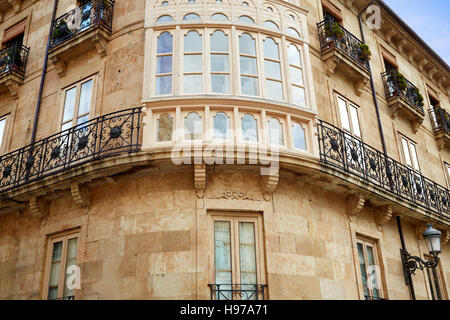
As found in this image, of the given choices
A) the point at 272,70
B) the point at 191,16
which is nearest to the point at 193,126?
the point at 272,70

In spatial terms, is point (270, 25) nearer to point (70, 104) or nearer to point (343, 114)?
point (343, 114)

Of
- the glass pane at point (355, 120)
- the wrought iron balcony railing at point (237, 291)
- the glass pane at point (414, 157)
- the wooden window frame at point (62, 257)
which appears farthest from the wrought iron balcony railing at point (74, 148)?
the glass pane at point (414, 157)

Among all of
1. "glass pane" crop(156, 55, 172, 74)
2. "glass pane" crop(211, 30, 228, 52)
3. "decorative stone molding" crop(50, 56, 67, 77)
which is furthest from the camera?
"decorative stone molding" crop(50, 56, 67, 77)

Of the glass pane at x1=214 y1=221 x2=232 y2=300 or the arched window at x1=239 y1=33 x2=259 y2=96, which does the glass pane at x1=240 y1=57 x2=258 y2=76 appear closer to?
the arched window at x1=239 y1=33 x2=259 y2=96

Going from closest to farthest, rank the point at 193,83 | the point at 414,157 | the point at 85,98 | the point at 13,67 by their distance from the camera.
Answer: the point at 193,83 → the point at 85,98 → the point at 13,67 → the point at 414,157

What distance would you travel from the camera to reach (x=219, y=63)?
33.6ft

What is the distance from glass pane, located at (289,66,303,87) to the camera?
1076 centimetres

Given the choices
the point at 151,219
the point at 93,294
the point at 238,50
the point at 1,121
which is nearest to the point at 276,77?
the point at 238,50

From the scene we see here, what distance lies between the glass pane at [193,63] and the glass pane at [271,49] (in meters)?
1.62

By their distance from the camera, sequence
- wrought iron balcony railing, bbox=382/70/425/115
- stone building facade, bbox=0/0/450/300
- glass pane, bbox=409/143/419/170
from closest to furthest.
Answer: stone building facade, bbox=0/0/450/300 → wrought iron balcony railing, bbox=382/70/425/115 → glass pane, bbox=409/143/419/170

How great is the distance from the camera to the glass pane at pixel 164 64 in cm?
1022

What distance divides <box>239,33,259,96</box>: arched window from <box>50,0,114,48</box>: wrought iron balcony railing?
387 centimetres

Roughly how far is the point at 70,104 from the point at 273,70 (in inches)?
219

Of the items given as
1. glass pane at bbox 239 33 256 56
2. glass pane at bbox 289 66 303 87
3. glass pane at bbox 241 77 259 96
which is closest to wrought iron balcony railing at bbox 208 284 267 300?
glass pane at bbox 241 77 259 96
